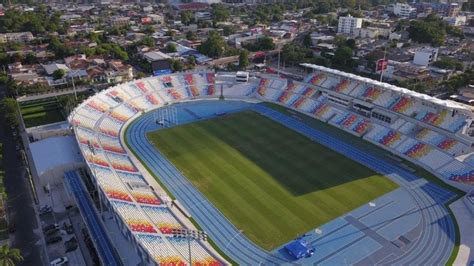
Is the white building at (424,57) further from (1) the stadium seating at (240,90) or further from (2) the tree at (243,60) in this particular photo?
(1) the stadium seating at (240,90)

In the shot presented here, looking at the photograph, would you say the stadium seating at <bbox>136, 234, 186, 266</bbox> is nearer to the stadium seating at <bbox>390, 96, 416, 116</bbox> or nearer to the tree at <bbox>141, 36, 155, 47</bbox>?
the stadium seating at <bbox>390, 96, 416, 116</bbox>

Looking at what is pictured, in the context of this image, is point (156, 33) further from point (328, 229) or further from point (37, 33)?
point (328, 229)

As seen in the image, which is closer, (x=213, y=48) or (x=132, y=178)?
(x=132, y=178)

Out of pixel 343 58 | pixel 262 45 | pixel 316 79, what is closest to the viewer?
pixel 316 79

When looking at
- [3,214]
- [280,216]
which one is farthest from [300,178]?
[3,214]

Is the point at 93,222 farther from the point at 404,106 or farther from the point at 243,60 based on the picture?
the point at 243,60

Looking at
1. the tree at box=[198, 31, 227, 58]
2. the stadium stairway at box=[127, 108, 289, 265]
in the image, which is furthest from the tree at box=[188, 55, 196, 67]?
the stadium stairway at box=[127, 108, 289, 265]

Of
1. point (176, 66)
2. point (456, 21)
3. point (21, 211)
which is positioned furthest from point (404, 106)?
point (456, 21)
